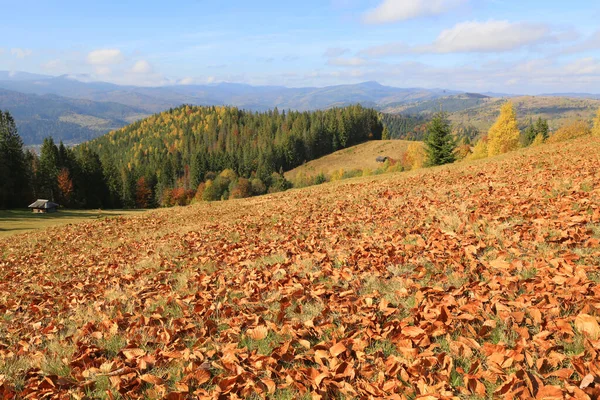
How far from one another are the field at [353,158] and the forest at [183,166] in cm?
669

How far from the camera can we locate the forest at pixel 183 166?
7181 centimetres

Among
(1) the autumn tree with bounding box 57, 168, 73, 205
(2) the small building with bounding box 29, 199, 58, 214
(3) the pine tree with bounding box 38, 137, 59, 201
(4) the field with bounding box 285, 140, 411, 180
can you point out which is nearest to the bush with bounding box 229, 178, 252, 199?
(4) the field with bounding box 285, 140, 411, 180

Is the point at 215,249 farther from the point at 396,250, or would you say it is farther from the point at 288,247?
the point at 396,250

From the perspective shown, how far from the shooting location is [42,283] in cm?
992

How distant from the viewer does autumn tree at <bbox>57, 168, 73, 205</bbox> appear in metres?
77.1

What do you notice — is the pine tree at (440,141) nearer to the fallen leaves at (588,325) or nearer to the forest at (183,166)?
the fallen leaves at (588,325)

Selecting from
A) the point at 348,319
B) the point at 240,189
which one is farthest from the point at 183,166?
the point at 348,319

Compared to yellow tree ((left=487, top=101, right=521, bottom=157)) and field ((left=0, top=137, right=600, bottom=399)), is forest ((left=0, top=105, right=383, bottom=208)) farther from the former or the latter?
field ((left=0, top=137, right=600, bottom=399))

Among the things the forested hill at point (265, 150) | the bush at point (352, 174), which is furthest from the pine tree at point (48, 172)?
the bush at point (352, 174)

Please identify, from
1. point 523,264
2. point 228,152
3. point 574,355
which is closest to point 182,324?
point 574,355

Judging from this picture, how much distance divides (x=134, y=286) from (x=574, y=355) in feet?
24.8

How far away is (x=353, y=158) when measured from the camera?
513 ft

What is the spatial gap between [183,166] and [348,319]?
170 meters

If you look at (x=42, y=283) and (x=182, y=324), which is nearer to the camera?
(x=182, y=324)
